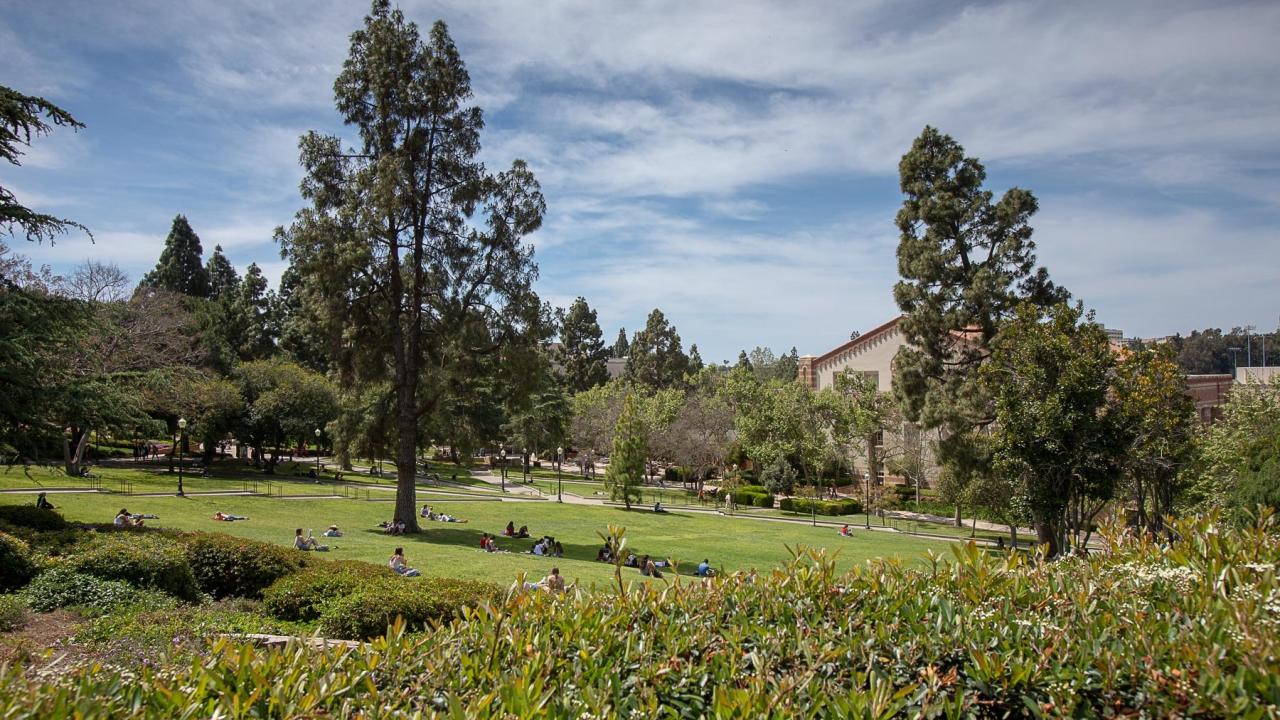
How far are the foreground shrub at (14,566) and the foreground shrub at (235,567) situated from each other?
7.47 feet

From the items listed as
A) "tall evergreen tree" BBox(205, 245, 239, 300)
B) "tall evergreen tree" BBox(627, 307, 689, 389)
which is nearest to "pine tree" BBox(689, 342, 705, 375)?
"tall evergreen tree" BBox(627, 307, 689, 389)

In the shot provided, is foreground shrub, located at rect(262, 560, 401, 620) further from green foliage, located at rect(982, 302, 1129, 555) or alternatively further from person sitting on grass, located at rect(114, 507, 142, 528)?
green foliage, located at rect(982, 302, 1129, 555)

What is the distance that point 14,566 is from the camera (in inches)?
501

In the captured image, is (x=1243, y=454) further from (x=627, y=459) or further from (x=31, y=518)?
(x=31, y=518)

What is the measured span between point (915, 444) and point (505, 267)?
101ft

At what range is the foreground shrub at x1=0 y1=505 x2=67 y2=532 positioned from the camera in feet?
53.0

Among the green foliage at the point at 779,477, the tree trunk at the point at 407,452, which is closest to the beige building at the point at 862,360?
the green foliage at the point at 779,477

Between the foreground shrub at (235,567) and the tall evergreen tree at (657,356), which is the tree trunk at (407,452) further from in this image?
the tall evergreen tree at (657,356)

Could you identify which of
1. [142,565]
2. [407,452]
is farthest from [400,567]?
[407,452]

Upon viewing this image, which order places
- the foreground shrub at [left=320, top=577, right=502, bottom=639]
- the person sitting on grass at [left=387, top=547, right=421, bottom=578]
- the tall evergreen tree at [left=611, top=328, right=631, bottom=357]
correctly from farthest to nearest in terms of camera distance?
the tall evergreen tree at [left=611, top=328, right=631, bottom=357] → the person sitting on grass at [left=387, top=547, right=421, bottom=578] → the foreground shrub at [left=320, top=577, right=502, bottom=639]

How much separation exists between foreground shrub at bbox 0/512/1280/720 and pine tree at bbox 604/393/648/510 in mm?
37880

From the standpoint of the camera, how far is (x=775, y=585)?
5.16 metres

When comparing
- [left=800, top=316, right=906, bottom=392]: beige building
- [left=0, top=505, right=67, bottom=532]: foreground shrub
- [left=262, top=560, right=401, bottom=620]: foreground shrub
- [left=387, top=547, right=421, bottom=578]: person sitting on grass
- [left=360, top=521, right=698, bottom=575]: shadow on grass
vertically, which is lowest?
[left=360, top=521, right=698, bottom=575]: shadow on grass

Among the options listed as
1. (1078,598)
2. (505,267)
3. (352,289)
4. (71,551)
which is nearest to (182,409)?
(352,289)
